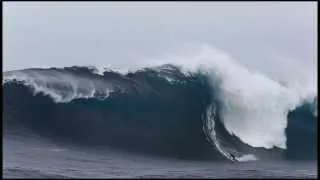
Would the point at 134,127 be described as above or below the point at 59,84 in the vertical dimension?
below

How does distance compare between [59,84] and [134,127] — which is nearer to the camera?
[134,127]

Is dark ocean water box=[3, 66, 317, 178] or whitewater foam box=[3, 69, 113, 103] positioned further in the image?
whitewater foam box=[3, 69, 113, 103]

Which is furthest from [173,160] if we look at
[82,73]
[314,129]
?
[314,129]

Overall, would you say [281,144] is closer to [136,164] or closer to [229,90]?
[229,90]

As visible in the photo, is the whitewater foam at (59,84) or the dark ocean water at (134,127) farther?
the whitewater foam at (59,84)
